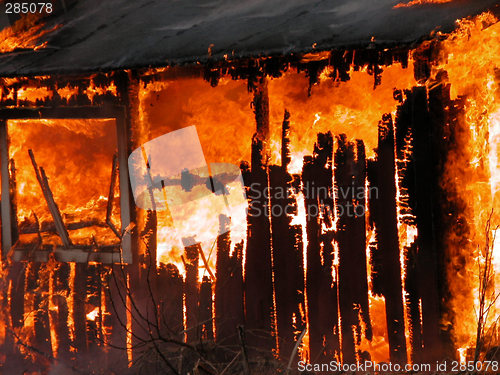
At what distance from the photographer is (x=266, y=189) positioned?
131 inches

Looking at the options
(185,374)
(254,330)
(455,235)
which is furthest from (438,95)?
(185,374)

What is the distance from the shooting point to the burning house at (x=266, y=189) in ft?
9.48

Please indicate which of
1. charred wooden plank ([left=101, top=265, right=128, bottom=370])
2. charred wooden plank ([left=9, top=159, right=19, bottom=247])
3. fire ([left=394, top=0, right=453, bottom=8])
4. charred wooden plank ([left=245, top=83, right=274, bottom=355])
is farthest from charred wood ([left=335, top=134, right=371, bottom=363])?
charred wooden plank ([left=9, top=159, right=19, bottom=247])

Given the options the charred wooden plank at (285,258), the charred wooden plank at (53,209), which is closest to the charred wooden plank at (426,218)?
the charred wooden plank at (285,258)

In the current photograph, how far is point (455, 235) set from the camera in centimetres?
293

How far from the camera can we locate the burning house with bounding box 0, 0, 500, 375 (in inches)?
114

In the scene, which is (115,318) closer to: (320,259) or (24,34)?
(320,259)

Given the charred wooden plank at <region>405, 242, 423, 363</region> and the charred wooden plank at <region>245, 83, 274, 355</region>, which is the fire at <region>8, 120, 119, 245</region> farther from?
the charred wooden plank at <region>405, 242, 423, 363</region>

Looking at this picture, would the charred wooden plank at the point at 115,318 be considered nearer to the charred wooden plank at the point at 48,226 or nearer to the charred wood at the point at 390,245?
the charred wooden plank at the point at 48,226

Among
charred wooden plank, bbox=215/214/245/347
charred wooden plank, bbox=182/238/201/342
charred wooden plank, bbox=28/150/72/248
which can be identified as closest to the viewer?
charred wooden plank, bbox=215/214/245/347

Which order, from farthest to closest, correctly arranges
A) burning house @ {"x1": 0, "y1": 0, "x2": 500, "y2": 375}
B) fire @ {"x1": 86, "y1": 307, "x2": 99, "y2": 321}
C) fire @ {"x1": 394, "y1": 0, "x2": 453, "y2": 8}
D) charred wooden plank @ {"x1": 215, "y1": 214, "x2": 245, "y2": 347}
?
fire @ {"x1": 86, "y1": 307, "x2": 99, "y2": 321} < charred wooden plank @ {"x1": 215, "y1": 214, "x2": 245, "y2": 347} < burning house @ {"x1": 0, "y1": 0, "x2": 500, "y2": 375} < fire @ {"x1": 394, "y1": 0, "x2": 453, "y2": 8}

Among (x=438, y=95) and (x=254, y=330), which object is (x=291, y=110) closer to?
(x=438, y=95)

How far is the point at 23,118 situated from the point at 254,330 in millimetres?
3207

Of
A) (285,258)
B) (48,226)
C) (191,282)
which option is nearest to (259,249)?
(285,258)
